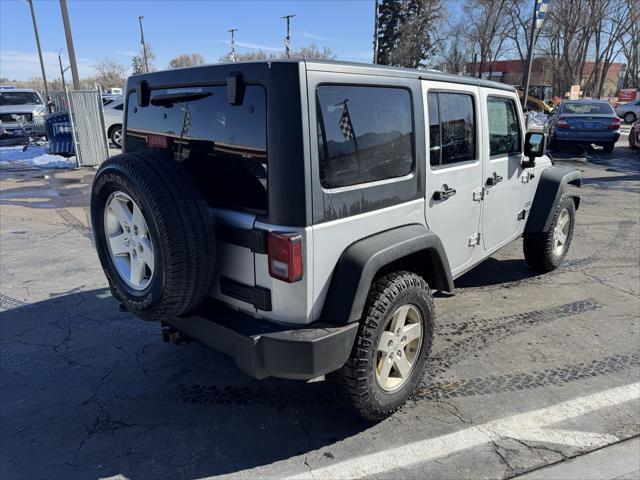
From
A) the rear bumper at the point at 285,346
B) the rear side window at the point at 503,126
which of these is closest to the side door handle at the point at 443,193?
the rear side window at the point at 503,126

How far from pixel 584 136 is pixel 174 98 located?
1521 centimetres

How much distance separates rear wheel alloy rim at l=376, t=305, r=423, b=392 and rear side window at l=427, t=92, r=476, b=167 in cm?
101

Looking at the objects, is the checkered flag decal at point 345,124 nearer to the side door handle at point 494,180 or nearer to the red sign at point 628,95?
the side door handle at point 494,180

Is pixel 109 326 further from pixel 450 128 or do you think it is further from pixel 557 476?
pixel 557 476

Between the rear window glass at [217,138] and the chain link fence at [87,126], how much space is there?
11.1m

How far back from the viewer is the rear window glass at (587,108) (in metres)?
15.2

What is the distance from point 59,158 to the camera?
14156mm

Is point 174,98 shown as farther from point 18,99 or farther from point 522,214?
point 18,99

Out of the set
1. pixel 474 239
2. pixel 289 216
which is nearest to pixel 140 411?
pixel 289 216

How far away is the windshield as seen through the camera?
1971cm

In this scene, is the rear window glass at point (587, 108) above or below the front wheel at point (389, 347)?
above

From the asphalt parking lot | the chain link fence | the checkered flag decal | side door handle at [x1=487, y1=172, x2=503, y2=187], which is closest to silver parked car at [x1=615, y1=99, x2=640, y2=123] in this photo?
the chain link fence

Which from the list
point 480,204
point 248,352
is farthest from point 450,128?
point 248,352

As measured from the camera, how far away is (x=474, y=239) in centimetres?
383
